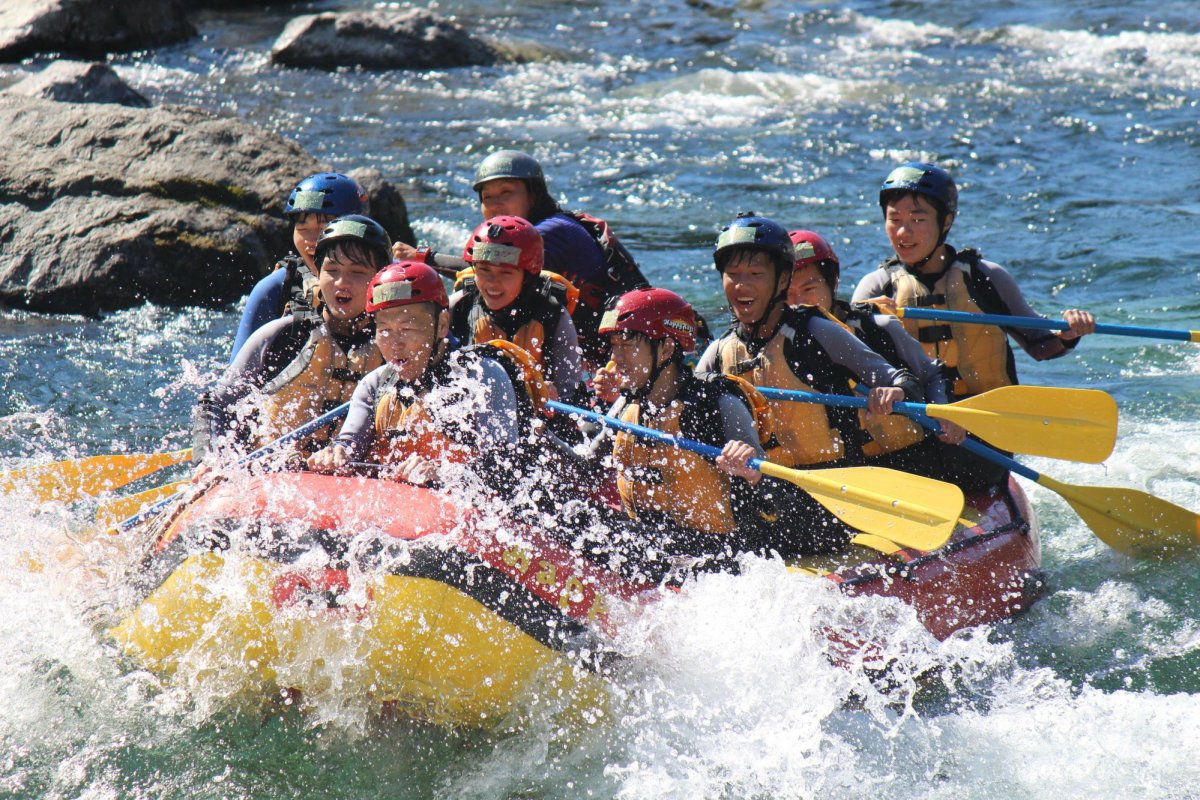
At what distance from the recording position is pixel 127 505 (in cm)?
585

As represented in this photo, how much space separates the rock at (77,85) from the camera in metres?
12.2

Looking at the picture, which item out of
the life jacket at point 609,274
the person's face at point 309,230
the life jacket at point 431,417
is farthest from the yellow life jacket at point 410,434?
the life jacket at point 609,274

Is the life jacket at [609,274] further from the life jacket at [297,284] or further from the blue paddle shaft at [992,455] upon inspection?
the blue paddle shaft at [992,455]

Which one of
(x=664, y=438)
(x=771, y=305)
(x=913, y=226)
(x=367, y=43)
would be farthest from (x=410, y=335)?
(x=367, y=43)

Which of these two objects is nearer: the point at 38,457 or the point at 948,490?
the point at 948,490

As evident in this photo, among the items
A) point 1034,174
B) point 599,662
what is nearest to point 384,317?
point 599,662

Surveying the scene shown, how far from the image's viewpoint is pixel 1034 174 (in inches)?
508

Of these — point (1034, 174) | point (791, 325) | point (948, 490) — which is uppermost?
point (791, 325)

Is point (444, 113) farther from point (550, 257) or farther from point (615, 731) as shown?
point (615, 731)

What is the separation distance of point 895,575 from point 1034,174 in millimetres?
9119

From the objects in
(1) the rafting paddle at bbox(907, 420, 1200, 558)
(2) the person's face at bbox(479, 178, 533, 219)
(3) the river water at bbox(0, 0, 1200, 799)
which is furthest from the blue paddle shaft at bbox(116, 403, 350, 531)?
(1) the rafting paddle at bbox(907, 420, 1200, 558)

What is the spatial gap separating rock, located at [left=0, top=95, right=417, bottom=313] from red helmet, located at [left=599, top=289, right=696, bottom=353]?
5.76 m

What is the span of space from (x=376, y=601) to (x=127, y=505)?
2108 mm

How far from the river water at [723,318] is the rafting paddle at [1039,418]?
810 mm
